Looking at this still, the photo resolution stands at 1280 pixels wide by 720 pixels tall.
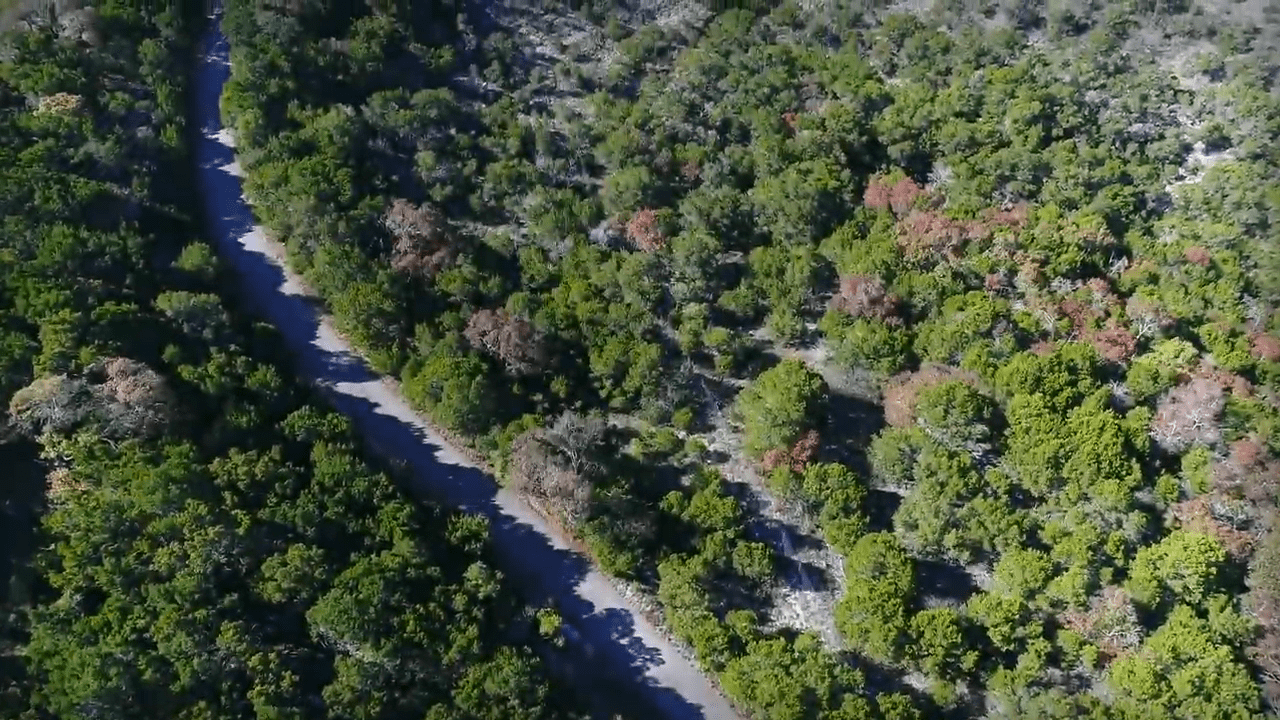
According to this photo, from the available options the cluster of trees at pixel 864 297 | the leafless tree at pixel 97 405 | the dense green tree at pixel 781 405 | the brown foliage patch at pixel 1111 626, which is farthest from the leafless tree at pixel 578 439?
the brown foliage patch at pixel 1111 626

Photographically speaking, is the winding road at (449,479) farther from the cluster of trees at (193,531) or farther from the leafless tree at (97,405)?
the leafless tree at (97,405)

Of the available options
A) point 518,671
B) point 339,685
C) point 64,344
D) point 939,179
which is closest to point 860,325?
point 939,179

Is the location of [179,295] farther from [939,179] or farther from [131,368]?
[939,179]

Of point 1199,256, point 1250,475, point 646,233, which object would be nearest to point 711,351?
point 646,233

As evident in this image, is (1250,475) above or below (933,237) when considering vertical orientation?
below

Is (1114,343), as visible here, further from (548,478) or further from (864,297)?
(548,478)
